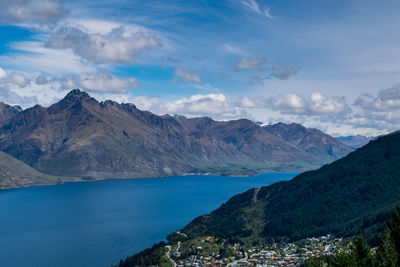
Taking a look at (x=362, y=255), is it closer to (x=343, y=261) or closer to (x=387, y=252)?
(x=387, y=252)

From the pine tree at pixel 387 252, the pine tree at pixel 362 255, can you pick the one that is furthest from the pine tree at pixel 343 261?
the pine tree at pixel 387 252

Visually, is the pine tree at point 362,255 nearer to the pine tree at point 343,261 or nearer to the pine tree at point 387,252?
the pine tree at point 343,261

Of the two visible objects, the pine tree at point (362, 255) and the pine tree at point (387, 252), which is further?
the pine tree at point (362, 255)

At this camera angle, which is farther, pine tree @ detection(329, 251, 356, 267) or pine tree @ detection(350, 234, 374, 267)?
pine tree @ detection(350, 234, 374, 267)

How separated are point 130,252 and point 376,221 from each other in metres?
120

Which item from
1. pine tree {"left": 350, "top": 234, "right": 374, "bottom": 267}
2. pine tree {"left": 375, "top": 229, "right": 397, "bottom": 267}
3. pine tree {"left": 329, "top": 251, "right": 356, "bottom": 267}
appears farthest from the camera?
pine tree {"left": 350, "top": 234, "right": 374, "bottom": 267}

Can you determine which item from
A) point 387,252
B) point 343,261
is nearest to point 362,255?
point 387,252

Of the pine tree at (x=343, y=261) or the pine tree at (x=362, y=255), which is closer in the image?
the pine tree at (x=343, y=261)

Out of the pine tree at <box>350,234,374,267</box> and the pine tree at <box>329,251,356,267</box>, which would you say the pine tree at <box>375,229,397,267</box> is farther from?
the pine tree at <box>329,251,356,267</box>

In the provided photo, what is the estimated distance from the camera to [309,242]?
18388 centimetres

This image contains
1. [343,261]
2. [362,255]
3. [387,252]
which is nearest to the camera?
[387,252]

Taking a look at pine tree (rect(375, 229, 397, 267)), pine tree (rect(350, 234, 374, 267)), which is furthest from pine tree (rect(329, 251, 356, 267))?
pine tree (rect(375, 229, 397, 267))

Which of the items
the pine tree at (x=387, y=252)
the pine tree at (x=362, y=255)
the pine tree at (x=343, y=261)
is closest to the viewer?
the pine tree at (x=387, y=252)

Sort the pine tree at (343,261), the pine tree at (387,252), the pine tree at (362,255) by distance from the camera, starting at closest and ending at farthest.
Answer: the pine tree at (387,252) < the pine tree at (343,261) < the pine tree at (362,255)
